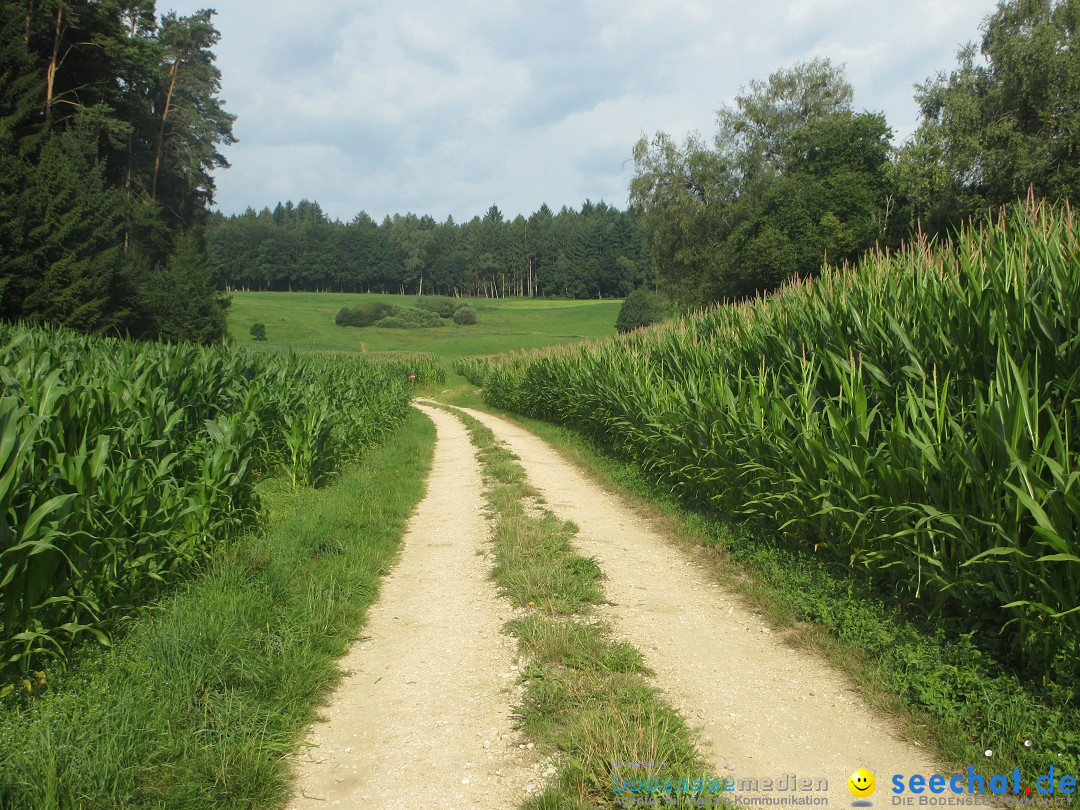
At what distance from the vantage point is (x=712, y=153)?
123ft

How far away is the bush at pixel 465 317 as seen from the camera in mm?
88500

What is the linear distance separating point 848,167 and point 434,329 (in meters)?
57.6

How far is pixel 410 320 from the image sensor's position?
84562 millimetres

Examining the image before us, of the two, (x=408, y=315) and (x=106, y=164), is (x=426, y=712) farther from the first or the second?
(x=408, y=315)

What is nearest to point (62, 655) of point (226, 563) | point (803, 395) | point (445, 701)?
point (226, 563)

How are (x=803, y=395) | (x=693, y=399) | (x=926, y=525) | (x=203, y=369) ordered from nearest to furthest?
(x=926, y=525)
(x=803, y=395)
(x=693, y=399)
(x=203, y=369)

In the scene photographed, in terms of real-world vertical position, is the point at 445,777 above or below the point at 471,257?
below

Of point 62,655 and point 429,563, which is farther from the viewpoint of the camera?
point 429,563

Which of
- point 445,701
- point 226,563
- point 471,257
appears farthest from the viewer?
point 471,257

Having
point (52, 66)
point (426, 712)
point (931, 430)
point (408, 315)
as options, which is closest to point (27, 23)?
point (52, 66)

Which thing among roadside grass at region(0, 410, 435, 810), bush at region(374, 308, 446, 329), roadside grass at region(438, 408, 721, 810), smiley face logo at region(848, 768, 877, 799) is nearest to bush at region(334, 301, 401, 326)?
bush at region(374, 308, 446, 329)

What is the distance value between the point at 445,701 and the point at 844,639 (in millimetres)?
2636

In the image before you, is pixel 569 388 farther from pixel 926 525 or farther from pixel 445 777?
pixel 445 777

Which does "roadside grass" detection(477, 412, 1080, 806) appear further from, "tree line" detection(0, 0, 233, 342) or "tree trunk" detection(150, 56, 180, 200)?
"tree trunk" detection(150, 56, 180, 200)
